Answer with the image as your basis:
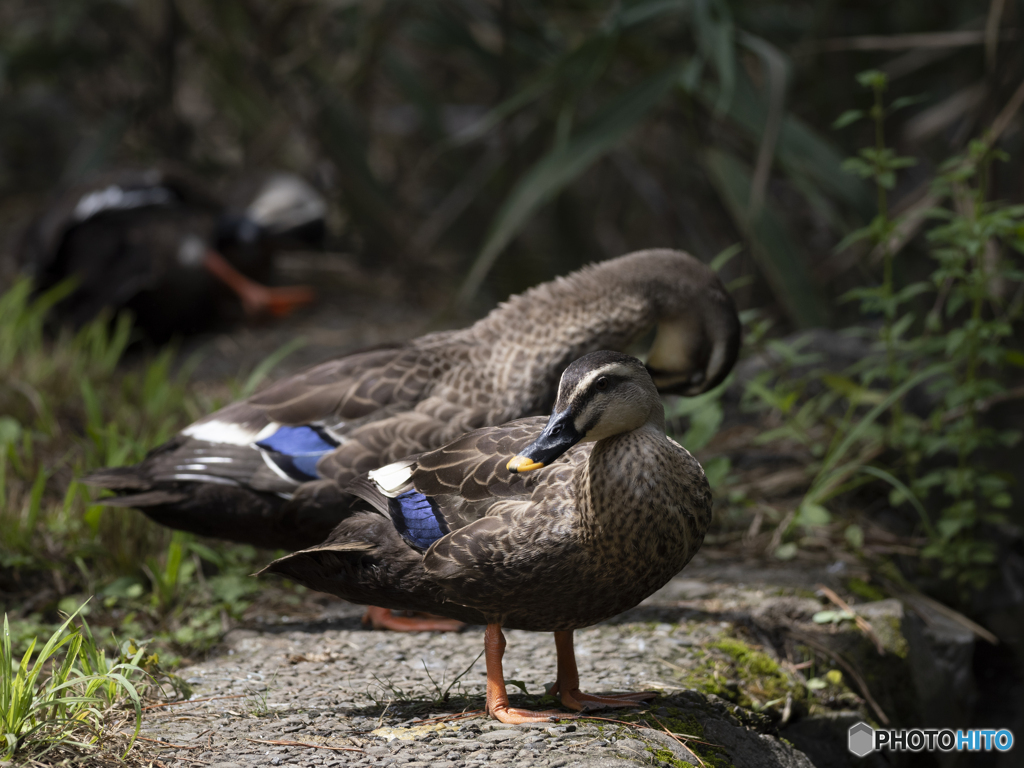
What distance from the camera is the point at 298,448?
112 inches

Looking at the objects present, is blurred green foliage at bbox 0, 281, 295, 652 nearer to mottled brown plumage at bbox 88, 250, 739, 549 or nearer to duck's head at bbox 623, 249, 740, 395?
mottled brown plumage at bbox 88, 250, 739, 549

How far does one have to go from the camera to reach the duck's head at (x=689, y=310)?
3172 millimetres

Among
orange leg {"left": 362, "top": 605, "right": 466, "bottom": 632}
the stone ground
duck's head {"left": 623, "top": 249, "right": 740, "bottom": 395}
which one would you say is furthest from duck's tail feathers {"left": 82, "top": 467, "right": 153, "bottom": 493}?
duck's head {"left": 623, "top": 249, "right": 740, "bottom": 395}

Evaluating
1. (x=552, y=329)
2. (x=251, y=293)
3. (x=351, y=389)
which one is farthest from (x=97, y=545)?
(x=251, y=293)

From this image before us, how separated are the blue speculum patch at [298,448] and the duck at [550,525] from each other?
0.54m

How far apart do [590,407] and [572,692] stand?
2.07 ft

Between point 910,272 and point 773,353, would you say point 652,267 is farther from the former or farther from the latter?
point 910,272

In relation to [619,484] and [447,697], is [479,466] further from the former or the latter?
[447,697]

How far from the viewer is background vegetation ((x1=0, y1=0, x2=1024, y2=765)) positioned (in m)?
3.23

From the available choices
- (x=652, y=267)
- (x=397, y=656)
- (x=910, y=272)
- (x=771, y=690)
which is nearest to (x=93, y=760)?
(x=397, y=656)

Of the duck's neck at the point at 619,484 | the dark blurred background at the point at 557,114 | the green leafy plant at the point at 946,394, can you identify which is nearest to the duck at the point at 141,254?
the dark blurred background at the point at 557,114

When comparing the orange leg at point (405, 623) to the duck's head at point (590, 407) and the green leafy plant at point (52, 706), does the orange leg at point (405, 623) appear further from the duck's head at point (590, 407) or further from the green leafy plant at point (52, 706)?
the duck's head at point (590, 407)

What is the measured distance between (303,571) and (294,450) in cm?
55

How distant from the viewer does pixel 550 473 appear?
217 cm
